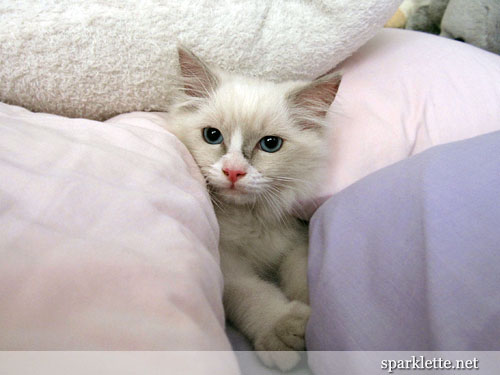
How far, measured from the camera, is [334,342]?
689 mm

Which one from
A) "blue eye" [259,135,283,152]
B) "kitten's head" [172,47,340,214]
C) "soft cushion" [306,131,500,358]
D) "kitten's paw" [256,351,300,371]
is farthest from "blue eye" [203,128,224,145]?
"kitten's paw" [256,351,300,371]

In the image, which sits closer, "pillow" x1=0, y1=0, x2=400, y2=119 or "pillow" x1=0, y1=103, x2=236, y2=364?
"pillow" x1=0, y1=103, x2=236, y2=364

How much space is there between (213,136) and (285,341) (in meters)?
0.56

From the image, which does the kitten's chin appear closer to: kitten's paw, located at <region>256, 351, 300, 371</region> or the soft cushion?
the soft cushion

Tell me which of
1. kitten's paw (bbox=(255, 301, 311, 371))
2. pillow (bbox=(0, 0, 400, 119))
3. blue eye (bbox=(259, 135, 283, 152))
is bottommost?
kitten's paw (bbox=(255, 301, 311, 371))

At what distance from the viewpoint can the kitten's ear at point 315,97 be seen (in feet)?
3.28

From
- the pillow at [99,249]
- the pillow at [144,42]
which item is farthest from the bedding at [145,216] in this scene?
the pillow at [144,42]

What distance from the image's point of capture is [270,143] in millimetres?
1042

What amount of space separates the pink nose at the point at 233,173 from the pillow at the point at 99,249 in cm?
18

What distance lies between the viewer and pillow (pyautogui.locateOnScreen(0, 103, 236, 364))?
0.43m

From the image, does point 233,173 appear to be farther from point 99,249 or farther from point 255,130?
point 99,249

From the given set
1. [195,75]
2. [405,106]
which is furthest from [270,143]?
[405,106]

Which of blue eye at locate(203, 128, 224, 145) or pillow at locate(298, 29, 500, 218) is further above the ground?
pillow at locate(298, 29, 500, 218)

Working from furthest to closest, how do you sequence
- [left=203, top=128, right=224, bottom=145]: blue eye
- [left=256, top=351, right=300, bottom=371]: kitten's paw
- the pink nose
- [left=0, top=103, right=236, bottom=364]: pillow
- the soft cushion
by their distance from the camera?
[left=203, top=128, right=224, bottom=145]: blue eye < the pink nose < [left=256, top=351, right=300, bottom=371]: kitten's paw < the soft cushion < [left=0, top=103, right=236, bottom=364]: pillow
